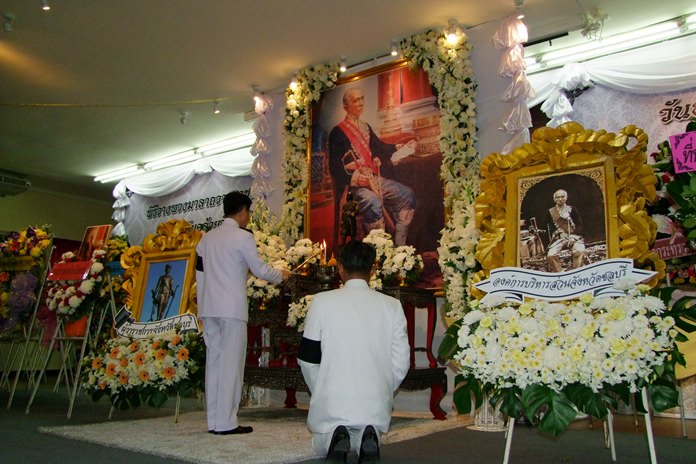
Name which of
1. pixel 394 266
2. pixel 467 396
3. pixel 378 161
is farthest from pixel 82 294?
pixel 467 396

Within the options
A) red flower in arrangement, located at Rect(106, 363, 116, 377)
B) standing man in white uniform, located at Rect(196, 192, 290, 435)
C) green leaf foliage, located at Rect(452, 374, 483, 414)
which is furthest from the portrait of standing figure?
red flower in arrangement, located at Rect(106, 363, 116, 377)

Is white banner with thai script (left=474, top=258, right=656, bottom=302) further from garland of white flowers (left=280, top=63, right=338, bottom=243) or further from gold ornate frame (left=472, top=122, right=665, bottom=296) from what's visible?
garland of white flowers (left=280, top=63, right=338, bottom=243)

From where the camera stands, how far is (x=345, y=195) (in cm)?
696

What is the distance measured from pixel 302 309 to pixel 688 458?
294cm

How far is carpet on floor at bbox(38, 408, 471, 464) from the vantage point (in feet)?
10.7

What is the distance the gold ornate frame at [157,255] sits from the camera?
5262 mm

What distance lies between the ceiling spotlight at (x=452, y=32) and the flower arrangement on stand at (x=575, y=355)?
13.6ft

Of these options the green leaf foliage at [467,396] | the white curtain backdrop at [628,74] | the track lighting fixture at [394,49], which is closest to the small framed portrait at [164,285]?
the green leaf foliage at [467,396]

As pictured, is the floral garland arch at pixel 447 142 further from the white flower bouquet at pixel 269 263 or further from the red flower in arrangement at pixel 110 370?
the red flower in arrangement at pixel 110 370

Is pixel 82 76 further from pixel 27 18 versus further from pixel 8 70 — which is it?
pixel 27 18

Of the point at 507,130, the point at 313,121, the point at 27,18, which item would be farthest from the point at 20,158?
the point at 507,130

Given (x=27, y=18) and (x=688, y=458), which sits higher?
(x=27, y=18)

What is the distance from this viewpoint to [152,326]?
5.00 m

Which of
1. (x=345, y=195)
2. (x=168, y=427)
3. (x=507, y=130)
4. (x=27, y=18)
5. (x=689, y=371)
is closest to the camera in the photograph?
(x=689, y=371)
